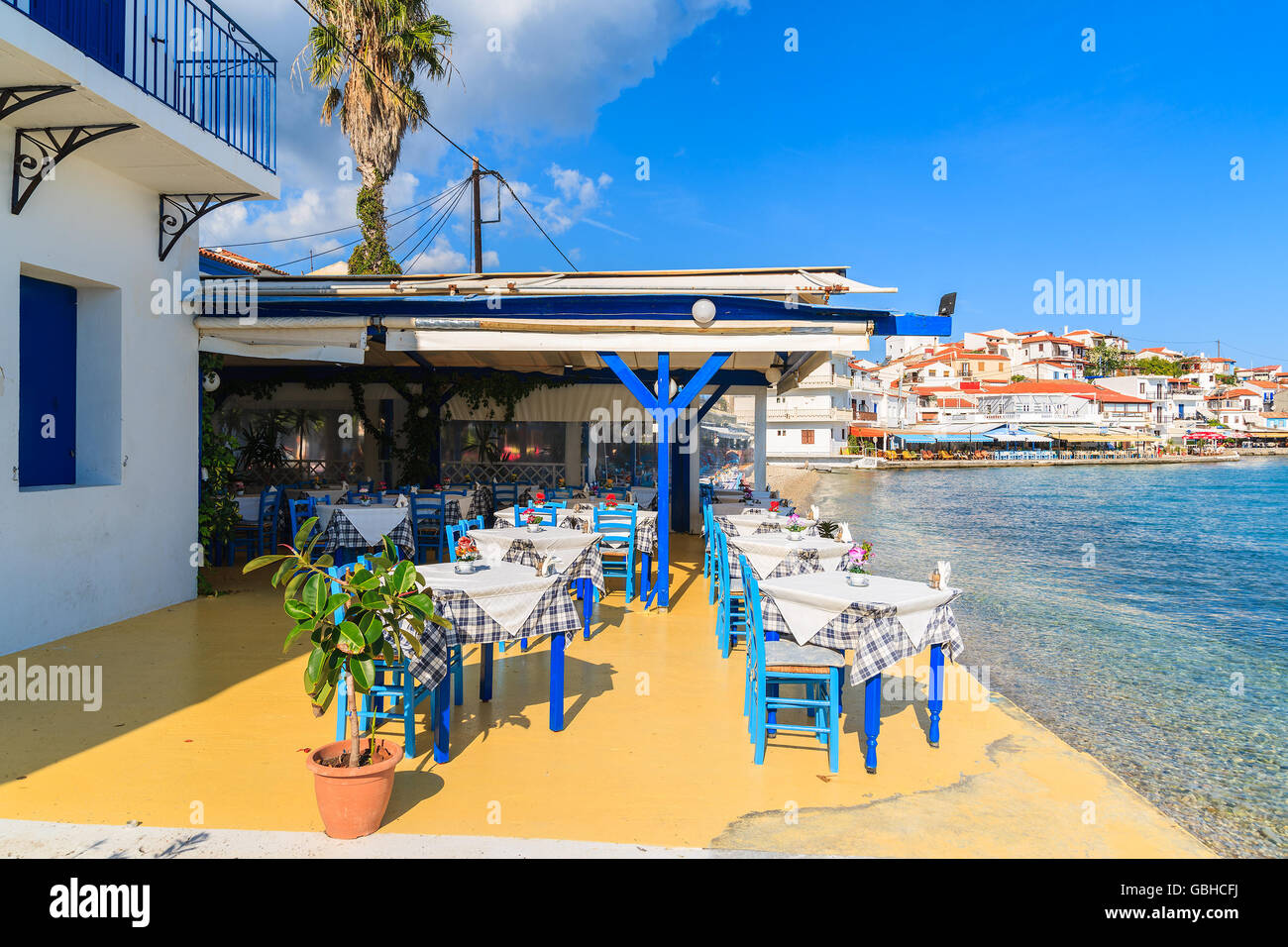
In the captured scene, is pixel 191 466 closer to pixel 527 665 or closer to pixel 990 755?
pixel 527 665

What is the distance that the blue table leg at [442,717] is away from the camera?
12.9ft

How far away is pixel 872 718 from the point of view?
12.8 ft

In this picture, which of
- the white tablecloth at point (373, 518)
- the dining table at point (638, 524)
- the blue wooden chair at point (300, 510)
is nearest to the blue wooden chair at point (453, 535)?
the dining table at point (638, 524)

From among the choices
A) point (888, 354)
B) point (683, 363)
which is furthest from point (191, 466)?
point (888, 354)

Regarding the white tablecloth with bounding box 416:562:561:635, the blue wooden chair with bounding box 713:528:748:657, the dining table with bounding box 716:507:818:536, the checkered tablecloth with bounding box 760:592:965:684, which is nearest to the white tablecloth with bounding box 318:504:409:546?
the dining table with bounding box 716:507:818:536

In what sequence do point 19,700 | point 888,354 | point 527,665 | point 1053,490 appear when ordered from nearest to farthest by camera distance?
point 19,700
point 527,665
point 1053,490
point 888,354

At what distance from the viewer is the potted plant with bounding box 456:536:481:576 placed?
4.56 m

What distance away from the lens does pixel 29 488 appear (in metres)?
5.95

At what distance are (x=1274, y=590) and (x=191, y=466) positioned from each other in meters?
17.9

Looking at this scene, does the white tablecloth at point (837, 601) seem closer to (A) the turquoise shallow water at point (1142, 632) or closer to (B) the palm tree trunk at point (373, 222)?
(A) the turquoise shallow water at point (1142, 632)

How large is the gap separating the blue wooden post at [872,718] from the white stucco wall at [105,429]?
593cm

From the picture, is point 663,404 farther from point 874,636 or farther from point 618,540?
point 874,636

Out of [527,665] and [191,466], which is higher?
[191,466]
